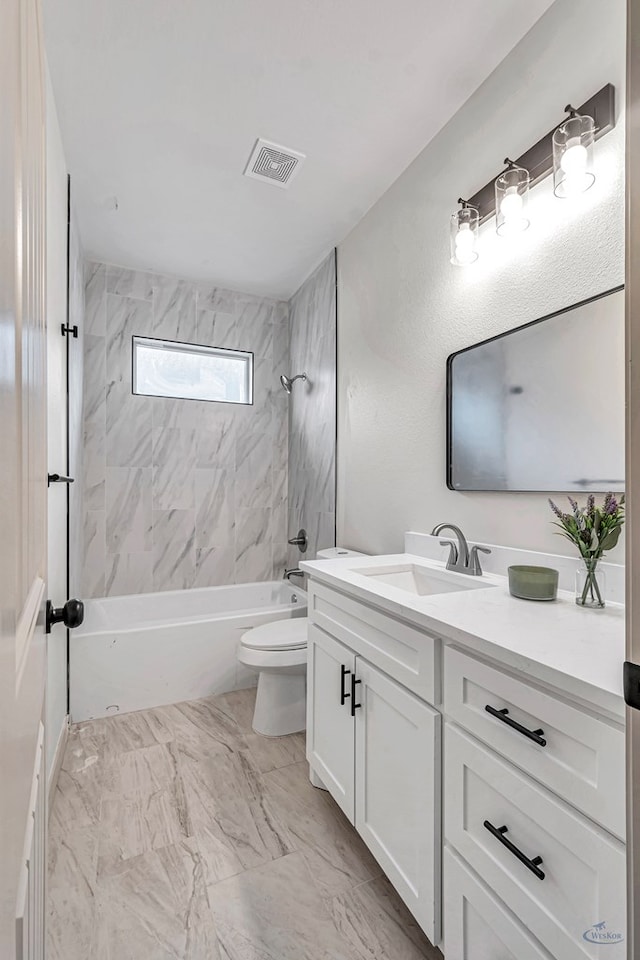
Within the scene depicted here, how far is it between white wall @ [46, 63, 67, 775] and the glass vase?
1.67 m

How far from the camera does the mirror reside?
1209 millimetres

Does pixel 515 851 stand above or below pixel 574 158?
below

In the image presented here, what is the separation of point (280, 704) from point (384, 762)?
1065 mm

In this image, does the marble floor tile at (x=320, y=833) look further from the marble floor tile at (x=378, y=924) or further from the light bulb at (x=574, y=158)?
the light bulb at (x=574, y=158)

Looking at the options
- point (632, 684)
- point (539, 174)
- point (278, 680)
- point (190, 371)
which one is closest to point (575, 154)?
point (539, 174)

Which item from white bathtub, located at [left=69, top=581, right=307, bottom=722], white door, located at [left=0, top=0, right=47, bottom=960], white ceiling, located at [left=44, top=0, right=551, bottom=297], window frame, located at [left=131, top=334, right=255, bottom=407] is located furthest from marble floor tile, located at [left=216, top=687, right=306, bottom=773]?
white ceiling, located at [left=44, top=0, right=551, bottom=297]

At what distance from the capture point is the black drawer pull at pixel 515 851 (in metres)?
0.79

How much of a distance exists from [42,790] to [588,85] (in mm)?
2020

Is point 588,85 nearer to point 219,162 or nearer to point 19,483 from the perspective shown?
point 219,162

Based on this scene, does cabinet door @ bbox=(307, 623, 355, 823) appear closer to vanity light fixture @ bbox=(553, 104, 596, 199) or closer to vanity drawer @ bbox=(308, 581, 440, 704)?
vanity drawer @ bbox=(308, 581, 440, 704)

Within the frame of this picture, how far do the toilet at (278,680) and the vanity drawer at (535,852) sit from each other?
1.23 meters

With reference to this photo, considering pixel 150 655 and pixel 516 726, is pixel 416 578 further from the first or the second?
pixel 150 655

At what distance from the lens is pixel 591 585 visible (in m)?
1.14

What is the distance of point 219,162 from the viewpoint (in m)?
2.06
